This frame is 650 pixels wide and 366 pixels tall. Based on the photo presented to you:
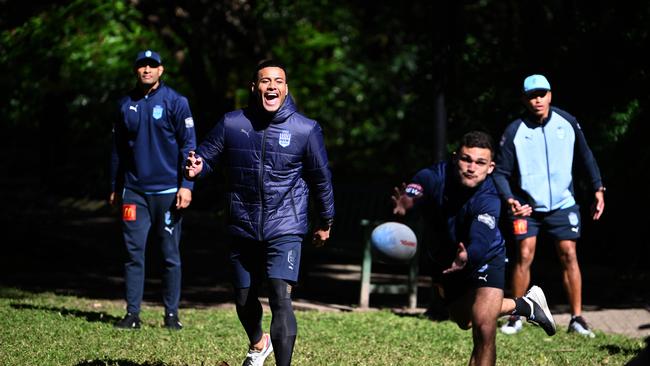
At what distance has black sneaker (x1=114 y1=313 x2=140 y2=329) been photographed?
9086 millimetres

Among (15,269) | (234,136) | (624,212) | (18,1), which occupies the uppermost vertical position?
(18,1)

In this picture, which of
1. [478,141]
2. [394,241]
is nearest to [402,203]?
[394,241]

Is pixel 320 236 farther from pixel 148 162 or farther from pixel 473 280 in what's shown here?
pixel 148 162

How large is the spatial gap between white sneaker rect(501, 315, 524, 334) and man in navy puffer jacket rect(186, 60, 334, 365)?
10.4 ft

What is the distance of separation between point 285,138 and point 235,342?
2455mm

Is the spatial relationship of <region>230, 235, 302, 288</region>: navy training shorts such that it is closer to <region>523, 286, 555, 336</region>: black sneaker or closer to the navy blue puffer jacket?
the navy blue puffer jacket

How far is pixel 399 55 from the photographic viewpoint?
23219mm

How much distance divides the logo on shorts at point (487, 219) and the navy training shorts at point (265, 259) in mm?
1099

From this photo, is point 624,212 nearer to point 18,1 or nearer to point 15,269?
point 15,269

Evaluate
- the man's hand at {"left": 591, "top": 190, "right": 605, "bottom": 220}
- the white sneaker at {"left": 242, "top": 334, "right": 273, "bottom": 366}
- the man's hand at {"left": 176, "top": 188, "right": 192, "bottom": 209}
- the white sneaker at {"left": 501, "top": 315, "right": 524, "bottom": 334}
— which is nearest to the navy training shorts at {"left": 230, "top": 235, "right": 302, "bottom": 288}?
the white sneaker at {"left": 242, "top": 334, "right": 273, "bottom": 366}

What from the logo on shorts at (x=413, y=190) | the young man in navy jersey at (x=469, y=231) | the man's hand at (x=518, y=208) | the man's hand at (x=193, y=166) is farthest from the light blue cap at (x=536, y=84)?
the man's hand at (x=193, y=166)

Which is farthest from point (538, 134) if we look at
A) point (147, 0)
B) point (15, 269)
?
point (147, 0)

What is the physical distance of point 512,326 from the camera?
383 inches

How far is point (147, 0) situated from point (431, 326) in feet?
32.3
